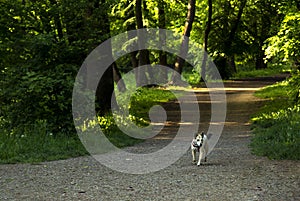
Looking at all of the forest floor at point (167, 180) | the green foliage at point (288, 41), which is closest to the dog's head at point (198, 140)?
the forest floor at point (167, 180)

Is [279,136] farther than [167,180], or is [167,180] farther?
[279,136]

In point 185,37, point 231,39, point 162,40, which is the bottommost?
point 185,37

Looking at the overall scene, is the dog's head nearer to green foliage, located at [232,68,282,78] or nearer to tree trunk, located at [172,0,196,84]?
tree trunk, located at [172,0,196,84]

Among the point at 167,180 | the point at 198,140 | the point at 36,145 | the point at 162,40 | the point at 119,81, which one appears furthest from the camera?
the point at 162,40

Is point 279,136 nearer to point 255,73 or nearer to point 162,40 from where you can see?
point 162,40

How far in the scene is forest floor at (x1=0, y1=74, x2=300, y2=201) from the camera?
7766 millimetres

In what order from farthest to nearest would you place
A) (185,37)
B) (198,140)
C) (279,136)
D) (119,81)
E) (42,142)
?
1. (185,37)
2. (119,81)
3. (279,136)
4. (42,142)
5. (198,140)

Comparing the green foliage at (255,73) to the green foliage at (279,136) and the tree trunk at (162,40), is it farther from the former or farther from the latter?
the green foliage at (279,136)

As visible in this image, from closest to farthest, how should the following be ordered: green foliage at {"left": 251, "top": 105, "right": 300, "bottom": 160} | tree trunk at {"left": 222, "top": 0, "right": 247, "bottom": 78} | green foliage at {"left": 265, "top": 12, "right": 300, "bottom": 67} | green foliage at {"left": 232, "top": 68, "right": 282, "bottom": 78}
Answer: green foliage at {"left": 251, "top": 105, "right": 300, "bottom": 160} → green foliage at {"left": 265, "top": 12, "right": 300, "bottom": 67} → tree trunk at {"left": 222, "top": 0, "right": 247, "bottom": 78} → green foliage at {"left": 232, "top": 68, "right": 282, "bottom": 78}

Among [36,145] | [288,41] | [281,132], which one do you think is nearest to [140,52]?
[288,41]

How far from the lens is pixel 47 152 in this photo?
11805 millimetres

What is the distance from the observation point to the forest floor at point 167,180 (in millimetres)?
7766

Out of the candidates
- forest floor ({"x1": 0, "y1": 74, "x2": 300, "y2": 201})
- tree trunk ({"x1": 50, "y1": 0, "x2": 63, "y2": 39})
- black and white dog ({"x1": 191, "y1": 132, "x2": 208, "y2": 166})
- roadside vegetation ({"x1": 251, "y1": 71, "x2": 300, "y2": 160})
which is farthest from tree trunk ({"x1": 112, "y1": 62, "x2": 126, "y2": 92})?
black and white dog ({"x1": 191, "y1": 132, "x2": 208, "y2": 166})

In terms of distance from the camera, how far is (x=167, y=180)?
889 cm
